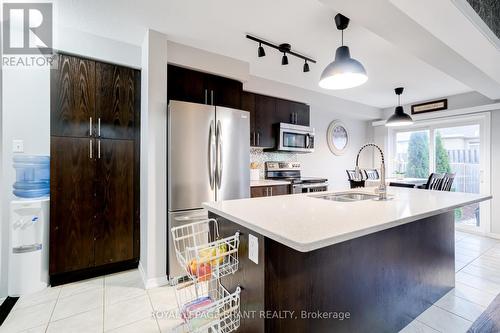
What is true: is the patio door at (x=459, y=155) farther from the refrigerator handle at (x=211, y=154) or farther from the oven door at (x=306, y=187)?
the refrigerator handle at (x=211, y=154)

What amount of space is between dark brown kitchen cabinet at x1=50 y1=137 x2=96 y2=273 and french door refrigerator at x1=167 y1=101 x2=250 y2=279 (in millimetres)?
910

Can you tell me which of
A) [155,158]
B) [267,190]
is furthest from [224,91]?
[267,190]

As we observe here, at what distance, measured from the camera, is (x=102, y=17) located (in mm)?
2199

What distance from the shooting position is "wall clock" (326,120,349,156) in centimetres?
523

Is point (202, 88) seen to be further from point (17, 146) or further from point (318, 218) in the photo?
point (318, 218)

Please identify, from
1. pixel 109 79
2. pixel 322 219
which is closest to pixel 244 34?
pixel 109 79

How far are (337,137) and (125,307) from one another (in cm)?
499

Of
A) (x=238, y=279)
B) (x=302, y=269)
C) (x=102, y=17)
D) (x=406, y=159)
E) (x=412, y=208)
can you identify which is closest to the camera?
(x=302, y=269)

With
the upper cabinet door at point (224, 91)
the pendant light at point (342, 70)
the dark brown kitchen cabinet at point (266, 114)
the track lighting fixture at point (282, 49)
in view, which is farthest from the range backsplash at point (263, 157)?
the pendant light at point (342, 70)

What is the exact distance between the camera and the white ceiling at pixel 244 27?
2.03 meters

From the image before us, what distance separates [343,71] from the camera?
6.24 feet

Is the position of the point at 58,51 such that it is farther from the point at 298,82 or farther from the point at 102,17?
the point at 298,82

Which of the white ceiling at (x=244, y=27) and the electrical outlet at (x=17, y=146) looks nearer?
the white ceiling at (x=244, y=27)

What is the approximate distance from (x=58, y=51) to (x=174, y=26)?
124 cm
